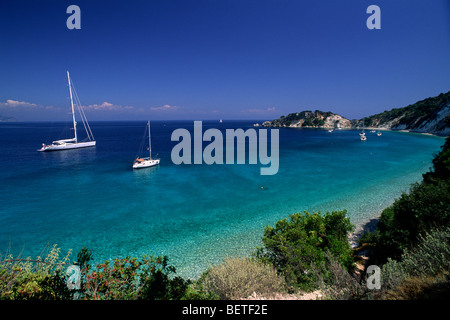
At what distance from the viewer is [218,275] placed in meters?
7.28

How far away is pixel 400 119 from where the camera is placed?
107 meters

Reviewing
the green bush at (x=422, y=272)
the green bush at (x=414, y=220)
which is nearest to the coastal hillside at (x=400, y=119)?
the green bush at (x=414, y=220)

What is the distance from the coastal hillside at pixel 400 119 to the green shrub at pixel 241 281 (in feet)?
330

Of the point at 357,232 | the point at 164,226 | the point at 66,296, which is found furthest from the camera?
the point at 164,226

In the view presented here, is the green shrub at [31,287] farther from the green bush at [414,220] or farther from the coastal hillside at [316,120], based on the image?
the coastal hillside at [316,120]

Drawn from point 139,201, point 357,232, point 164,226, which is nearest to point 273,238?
point 357,232

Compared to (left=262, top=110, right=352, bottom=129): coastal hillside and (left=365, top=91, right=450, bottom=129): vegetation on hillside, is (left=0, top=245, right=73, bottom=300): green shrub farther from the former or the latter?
(left=262, top=110, right=352, bottom=129): coastal hillside

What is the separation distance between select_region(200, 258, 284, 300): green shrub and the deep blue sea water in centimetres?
463

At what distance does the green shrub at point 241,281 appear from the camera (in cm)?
662

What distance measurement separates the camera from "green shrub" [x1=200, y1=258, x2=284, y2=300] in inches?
261

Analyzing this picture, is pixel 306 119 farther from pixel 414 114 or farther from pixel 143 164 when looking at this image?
pixel 143 164

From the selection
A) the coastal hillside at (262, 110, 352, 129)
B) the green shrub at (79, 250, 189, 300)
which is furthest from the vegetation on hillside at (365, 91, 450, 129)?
the green shrub at (79, 250, 189, 300)
